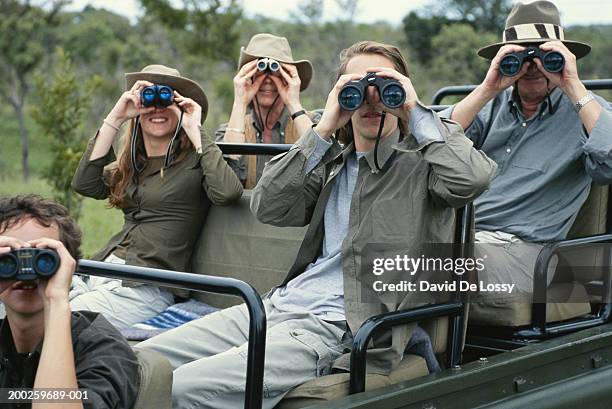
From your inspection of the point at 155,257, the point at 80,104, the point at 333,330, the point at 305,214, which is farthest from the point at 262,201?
the point at 80,104

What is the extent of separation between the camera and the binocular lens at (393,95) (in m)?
3.04

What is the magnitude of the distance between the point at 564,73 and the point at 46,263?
2.09 meters

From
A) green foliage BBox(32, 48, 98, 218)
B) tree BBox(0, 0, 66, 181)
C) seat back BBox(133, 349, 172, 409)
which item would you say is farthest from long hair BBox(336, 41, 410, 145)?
tree BBox(0, 0, 66, 181)

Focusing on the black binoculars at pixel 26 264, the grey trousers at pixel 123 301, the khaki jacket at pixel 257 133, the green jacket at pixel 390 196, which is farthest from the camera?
the khaki jacket at pixel 257 133

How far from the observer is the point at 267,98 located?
4887mm

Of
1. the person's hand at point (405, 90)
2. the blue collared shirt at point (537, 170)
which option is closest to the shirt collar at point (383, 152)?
the person's hand at point (405, 90)

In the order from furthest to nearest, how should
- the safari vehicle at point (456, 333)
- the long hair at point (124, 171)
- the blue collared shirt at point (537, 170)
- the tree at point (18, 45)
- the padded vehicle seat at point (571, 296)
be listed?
the tree at point (18, 45), the long hair at point (124, 171), the blue collared shirt at point (537, 170), the padded vehicle seat at point (571, 296), the safari vehicle at point (456, 333)

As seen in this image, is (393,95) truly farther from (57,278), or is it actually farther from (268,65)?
(268,65)

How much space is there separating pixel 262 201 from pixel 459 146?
67 cm

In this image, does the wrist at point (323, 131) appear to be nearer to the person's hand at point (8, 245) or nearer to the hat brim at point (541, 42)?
the hat brim at point (541, 42)

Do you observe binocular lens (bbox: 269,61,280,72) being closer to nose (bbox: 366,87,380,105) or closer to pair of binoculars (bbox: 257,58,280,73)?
pair of binoculars (bbox: 257,58,280,73)

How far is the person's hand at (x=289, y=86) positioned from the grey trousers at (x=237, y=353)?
156cm

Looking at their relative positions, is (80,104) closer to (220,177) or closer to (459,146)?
(220,177)
